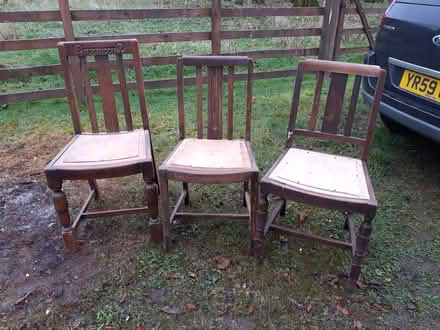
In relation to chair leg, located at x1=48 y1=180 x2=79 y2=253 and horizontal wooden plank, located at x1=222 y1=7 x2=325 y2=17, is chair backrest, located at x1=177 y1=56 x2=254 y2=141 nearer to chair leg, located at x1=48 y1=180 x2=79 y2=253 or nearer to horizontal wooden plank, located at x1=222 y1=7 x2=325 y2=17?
chair leg, located at x1=48 y1=180 x2=79 y2=253

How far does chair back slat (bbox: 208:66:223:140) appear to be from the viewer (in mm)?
2178

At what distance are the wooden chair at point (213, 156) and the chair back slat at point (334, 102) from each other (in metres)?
0.48

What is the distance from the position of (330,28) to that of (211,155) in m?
3.76

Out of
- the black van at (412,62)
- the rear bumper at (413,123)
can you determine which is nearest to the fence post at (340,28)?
the black van at (412,62)

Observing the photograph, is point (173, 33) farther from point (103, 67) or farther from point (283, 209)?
point (283, 209)

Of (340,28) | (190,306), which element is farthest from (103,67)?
(340,28)

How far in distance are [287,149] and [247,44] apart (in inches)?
182

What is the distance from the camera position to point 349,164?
6.54 ft

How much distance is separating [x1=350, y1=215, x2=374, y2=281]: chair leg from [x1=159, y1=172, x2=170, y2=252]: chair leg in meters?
1.05

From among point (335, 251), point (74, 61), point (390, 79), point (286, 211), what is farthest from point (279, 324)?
point (74, 61)

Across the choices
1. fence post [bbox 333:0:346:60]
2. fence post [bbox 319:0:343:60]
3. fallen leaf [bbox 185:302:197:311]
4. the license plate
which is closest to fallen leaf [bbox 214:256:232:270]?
fallen leaf [bbox 185:302:197:311]

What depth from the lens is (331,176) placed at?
6.05 feet

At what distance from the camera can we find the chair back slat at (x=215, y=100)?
218cm

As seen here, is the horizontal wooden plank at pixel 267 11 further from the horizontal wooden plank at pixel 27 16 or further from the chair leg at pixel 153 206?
the chair leg at pixel 153 206
